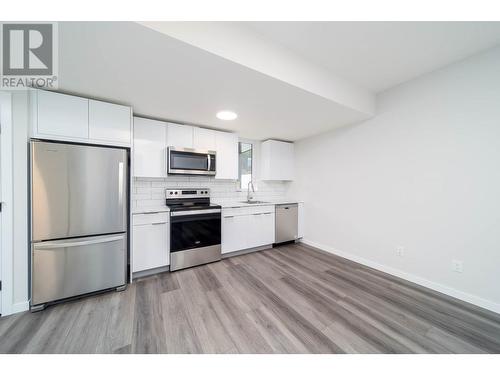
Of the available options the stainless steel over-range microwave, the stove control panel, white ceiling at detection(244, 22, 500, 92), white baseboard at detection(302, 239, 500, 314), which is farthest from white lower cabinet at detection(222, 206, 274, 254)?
white ceiling at detection(244, 22, 500, 92)

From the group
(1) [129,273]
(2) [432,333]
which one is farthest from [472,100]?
(1) [129,273]

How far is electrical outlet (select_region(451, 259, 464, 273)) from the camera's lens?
1920mm

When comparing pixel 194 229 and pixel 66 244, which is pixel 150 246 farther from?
pixel 66 244

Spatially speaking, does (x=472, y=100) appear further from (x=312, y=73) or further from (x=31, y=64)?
(x=31, y=64)

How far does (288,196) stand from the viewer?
172 inches

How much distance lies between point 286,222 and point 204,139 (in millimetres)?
2258

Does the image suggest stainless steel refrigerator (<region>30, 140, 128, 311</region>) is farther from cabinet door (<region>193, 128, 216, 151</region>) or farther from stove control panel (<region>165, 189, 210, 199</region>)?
cabinet door (<region>193, 128, 216, 151</region>)

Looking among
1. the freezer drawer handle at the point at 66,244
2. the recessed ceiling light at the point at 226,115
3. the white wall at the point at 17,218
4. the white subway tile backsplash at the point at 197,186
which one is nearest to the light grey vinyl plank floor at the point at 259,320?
the white wall at the point at 17,218

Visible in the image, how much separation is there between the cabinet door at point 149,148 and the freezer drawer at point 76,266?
3.26 ft

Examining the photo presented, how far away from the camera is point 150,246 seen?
2.37m

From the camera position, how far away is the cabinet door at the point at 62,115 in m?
1.77

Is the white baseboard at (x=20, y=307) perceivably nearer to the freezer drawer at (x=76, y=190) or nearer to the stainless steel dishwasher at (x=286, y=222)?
the freezer drawer at (x=76, y=190)
